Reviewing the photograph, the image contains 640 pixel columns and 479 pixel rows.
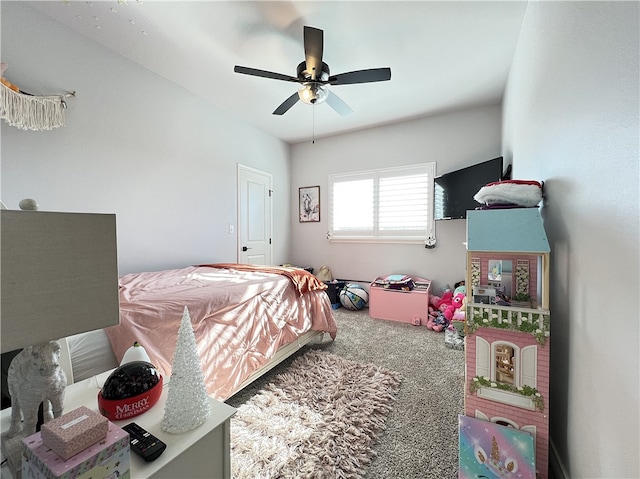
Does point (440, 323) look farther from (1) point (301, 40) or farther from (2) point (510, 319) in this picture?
(1) point (301, 40)

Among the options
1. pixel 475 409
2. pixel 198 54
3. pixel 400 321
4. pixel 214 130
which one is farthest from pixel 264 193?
pixel 475 409

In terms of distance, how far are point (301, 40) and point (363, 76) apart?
2.08ft

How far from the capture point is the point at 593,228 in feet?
3.01

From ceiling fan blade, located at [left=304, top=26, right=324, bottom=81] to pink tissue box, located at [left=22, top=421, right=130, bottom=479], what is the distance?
85.3 inches

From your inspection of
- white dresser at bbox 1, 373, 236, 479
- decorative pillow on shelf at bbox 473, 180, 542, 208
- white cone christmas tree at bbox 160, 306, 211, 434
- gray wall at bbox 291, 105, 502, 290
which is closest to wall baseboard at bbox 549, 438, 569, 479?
decorative pillow on shelf at bbox 473, 180, 542, 208

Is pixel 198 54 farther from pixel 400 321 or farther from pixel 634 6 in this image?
pixel 400 321

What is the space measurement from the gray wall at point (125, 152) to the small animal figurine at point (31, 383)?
2002 millimetres

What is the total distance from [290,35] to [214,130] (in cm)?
166

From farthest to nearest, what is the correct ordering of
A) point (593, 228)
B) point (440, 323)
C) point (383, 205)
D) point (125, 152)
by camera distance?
point (383, 205) → point (440, 323) → point (125, 152) → point (593, 228)

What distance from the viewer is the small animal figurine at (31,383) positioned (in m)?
0.61

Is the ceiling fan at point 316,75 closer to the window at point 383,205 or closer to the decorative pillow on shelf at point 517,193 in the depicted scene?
the decorative pillow on shelf at point 517,193

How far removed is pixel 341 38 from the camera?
2168mm

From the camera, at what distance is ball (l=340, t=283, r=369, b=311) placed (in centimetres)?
377

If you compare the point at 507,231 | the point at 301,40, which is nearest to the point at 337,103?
the point at 301,40
